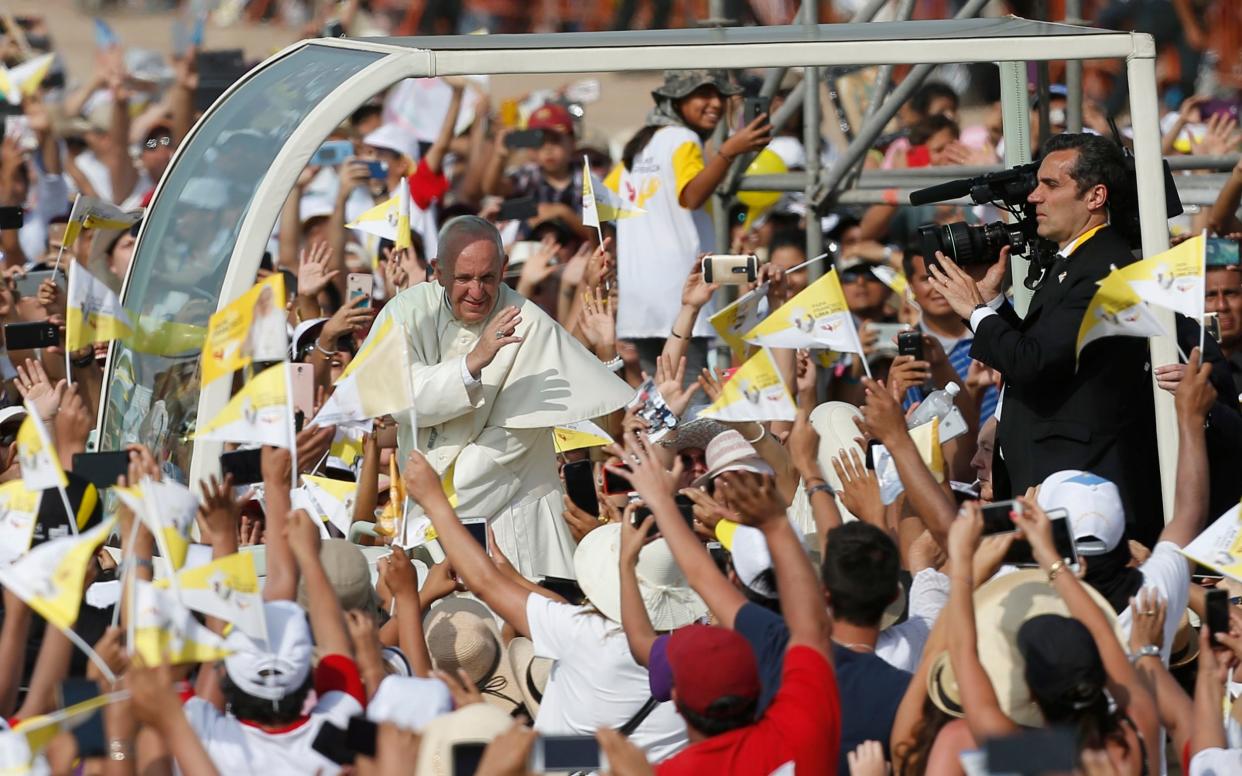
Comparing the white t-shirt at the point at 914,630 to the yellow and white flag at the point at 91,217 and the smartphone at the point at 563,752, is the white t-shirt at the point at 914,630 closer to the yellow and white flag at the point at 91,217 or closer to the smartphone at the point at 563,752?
the smartphone at the point at 563,752

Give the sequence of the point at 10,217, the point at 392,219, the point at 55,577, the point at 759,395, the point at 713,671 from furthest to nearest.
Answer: the point at 392,219, the point at 10,217, the point at 759,395, the point at 55,577, the point at 713,671

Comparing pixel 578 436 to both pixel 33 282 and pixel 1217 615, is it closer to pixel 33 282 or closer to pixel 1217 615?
pixel 33 282

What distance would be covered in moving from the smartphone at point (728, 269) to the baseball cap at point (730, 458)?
7.24 feet

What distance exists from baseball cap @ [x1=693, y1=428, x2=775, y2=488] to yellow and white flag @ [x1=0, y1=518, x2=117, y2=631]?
143cm

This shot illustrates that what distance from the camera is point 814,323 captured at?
223 inches

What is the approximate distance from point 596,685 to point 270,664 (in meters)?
0.94

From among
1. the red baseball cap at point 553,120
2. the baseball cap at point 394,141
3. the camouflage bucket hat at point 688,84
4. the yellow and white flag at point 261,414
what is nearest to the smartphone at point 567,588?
the yellow and white flag at point 261,414

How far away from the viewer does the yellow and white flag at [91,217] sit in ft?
23.6

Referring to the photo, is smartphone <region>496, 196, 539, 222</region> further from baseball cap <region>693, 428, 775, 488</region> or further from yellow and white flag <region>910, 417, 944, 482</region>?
baseball cap <region>693, 428, 775, 488</region>

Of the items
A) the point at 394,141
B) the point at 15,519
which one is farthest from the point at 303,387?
the point at 394,141

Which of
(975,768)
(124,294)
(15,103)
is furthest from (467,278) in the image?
(15,103)

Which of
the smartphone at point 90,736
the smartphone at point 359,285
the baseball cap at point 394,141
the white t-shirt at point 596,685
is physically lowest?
the white t-shirt at point 596,685

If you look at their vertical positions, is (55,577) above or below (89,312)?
below

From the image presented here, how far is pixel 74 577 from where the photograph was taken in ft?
13.2
